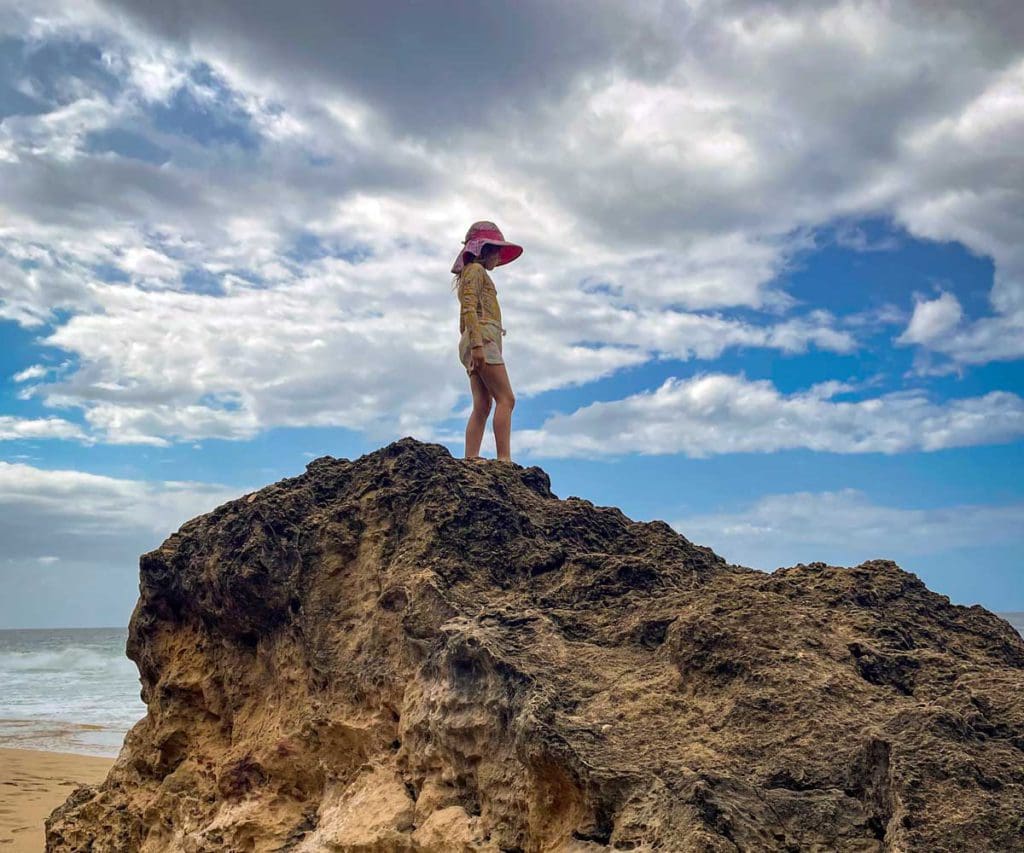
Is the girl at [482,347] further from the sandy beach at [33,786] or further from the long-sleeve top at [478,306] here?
the sandy beach at [33,786]

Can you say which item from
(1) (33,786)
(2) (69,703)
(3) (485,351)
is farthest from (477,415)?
(2) (69,703)

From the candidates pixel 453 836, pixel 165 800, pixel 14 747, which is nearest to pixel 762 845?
pixel 453 836

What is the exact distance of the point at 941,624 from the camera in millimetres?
3967

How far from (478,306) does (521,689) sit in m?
3.72

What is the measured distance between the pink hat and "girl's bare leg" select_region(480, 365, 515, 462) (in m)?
0.83

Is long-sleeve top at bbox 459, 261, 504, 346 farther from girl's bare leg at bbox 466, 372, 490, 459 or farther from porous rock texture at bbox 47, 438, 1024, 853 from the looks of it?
porous rock texture at bbox 47, 438, 1024, 853

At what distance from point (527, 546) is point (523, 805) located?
1.36 meters

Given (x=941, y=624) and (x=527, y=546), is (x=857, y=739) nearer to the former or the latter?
(x=941, y=624)

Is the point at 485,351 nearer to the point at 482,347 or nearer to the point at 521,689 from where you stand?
the point at 482,347

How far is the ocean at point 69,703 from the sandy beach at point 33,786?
1156 millimetres

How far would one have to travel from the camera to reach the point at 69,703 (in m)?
20.4

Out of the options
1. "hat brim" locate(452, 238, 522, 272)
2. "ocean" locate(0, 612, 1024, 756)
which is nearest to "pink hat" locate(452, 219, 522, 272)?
"hat brim" locate(452, 238, 522, 272)

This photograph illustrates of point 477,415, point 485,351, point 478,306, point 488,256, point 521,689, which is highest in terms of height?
point 488,256

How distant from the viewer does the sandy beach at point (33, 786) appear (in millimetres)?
7613
